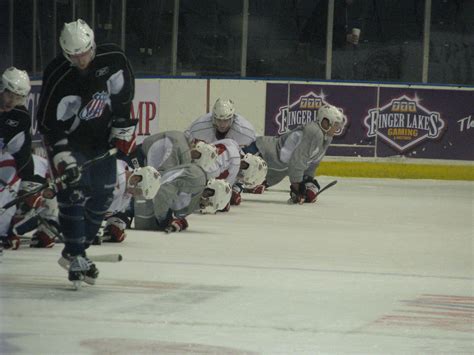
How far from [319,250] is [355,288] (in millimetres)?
1703

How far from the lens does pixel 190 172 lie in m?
8.64

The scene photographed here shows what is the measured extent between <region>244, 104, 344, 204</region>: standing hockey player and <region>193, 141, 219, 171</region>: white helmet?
2005 millimetres

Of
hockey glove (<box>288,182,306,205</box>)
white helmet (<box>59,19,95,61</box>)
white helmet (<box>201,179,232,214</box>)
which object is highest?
white helmet (<box>59,19,95,61</box>)

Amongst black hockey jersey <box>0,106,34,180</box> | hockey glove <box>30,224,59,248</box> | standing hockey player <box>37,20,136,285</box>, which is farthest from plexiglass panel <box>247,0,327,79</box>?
standing hockey player <box>37,20,136,285</box>

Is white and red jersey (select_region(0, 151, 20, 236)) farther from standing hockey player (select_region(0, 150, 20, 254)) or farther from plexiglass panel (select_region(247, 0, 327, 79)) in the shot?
plexiglass panel (select_region(247, 0, 327, 79))

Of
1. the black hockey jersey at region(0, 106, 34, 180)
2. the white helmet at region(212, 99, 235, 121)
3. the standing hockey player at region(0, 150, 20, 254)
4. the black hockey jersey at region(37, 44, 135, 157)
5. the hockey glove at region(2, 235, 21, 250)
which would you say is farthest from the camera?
the white helmet at region(212, 99, 235, 121)

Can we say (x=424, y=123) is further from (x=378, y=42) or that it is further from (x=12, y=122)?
(x=12, y=122)

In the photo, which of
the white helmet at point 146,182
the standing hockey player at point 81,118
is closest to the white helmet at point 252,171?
the white helmet at point 146,182

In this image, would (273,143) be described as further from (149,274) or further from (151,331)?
(151,331)

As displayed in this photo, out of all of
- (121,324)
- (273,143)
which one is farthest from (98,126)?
(273,143)

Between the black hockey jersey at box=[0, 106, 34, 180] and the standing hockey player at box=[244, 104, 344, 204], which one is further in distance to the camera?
the standing hockey player at box=[244, 104, 344, 204]

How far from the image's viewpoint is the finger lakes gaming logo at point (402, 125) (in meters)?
14.3

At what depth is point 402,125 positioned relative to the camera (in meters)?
14.3

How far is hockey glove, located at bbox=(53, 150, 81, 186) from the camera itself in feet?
19.0
